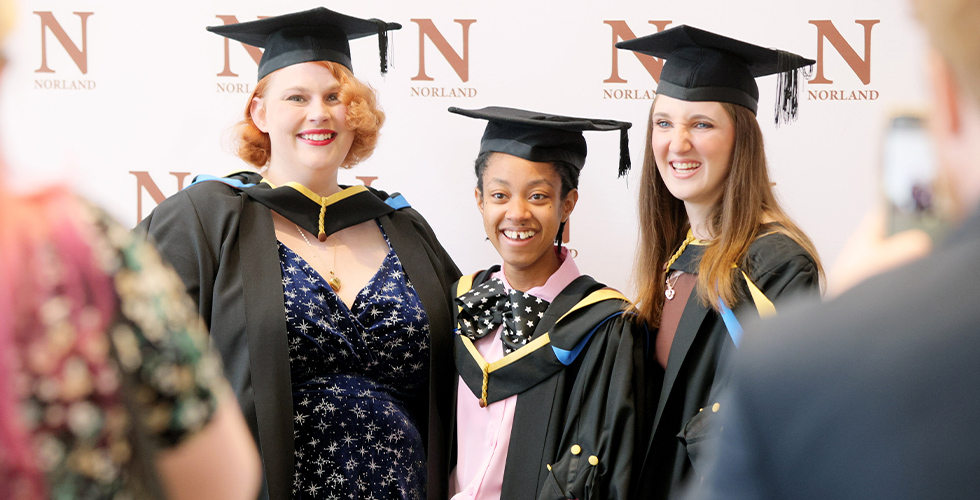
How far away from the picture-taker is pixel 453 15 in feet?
11.1

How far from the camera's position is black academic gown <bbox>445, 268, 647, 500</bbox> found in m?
2.34

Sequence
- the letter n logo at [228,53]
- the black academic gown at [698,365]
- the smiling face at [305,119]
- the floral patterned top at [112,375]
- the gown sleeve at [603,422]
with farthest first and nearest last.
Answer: the letter n logo at [228,53] → the smiling face at [305,119] → the gown sleeve at [603,422] → the black academic gown at [698,365] → the floral patterned top at [112,375]

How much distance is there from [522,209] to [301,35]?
890 millimetres

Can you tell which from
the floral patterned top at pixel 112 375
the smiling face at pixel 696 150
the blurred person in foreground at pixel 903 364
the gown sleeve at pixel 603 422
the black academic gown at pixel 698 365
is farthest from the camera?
the smiling face at pixel 696 150

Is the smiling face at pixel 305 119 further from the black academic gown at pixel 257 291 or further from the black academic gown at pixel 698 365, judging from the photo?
the black academic gown at pixel 698 365

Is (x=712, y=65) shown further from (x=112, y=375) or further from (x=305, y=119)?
(x=112, y=375)

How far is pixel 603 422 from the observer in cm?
239

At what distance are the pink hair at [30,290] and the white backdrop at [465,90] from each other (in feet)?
8.67

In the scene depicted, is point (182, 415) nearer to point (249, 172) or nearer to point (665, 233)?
point (665, 233)

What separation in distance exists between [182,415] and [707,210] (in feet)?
6.17

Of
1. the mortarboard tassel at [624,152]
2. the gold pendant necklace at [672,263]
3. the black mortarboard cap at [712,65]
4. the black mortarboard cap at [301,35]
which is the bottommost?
the gold pendant necklace at [672,263]

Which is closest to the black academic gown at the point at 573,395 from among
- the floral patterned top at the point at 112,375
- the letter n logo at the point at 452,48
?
the letter n logo at the point at 452,48

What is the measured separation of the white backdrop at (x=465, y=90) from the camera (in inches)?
132

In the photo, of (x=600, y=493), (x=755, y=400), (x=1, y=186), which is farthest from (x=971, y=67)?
(x=600, y=493)
